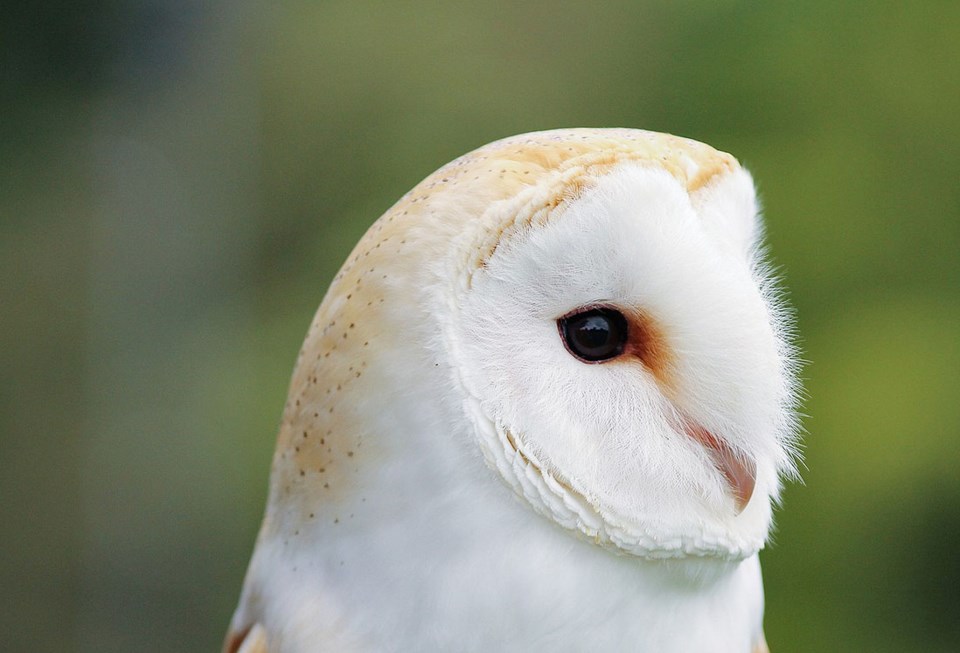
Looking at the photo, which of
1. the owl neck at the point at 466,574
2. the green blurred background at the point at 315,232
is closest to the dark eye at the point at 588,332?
the owl neck at the point at 466,574

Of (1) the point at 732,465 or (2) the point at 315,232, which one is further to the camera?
(2) the point at 315,232

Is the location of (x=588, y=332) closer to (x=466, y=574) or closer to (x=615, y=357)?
(x=615, y=357)

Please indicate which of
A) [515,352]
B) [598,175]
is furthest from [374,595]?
[598,175]

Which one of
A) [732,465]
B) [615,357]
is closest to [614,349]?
[615,357]

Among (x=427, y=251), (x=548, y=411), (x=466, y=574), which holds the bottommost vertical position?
(x=466, y=574)

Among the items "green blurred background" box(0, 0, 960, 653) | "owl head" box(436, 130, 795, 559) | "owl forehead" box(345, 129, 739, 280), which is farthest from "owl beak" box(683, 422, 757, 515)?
"green blurred background" box(0, 0, 960, 653)

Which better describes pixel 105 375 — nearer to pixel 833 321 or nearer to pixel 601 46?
pixel 601 46
